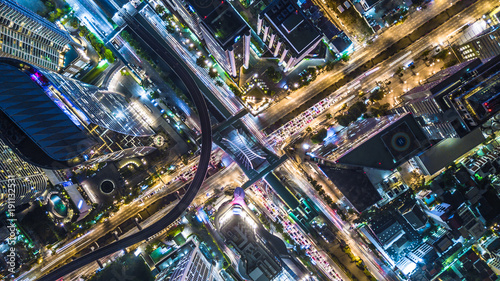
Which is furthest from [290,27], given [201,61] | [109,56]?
[109,56]

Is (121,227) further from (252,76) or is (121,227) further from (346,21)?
(346,21)

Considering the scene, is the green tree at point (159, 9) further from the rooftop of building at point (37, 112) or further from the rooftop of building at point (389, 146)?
the rooftop of building at point (389, 146)

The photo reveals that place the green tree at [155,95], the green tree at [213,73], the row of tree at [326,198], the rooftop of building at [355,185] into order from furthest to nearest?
1. the row of tree at [326,198]
2. the green tree at [155,95]
3. the green tree at [213,73]
4. the rooftop of building at [355,185]

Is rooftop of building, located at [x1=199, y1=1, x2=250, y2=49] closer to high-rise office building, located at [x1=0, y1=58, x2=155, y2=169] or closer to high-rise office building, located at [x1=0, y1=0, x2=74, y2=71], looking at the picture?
high-rise office building, located at [x1=0, y1=58, x2=155, y2=169]

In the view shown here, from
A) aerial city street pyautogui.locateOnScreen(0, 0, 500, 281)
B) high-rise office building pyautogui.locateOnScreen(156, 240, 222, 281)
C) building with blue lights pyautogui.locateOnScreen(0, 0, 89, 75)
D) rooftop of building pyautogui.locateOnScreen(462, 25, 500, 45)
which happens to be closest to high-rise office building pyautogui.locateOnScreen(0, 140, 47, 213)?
aerial city street pyautogui.locateOnScreen(0, 0, 500, 281)

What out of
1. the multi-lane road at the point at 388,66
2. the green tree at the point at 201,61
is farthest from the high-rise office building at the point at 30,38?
the multi-lane road at the point at 388,66

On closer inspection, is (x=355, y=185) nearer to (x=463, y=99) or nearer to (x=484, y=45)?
(x=463, y=99)
